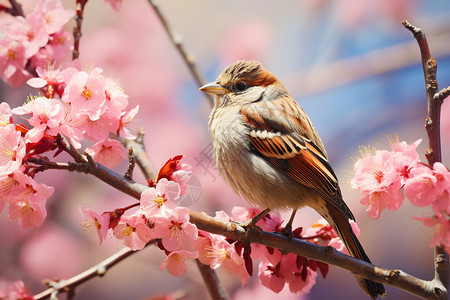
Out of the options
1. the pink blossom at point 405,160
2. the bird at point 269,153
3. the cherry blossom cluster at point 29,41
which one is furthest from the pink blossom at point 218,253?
the cherry blossom cluster at point 29,41

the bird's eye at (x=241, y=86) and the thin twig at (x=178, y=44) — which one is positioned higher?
the thin twig at (x=178, y=44)

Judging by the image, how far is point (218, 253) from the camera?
3.11ft

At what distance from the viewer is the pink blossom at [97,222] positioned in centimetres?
85

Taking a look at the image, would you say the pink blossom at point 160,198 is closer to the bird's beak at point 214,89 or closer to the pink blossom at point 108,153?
the pink blossom at point 108,153

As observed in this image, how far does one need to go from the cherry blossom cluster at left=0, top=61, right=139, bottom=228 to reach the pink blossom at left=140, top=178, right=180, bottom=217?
0.15m

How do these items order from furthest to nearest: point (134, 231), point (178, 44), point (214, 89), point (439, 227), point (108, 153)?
1. point (178, 44)
2. point (214, 89)
3. point (108, 153)
4. point (134, 231)
5. point (439, 227)

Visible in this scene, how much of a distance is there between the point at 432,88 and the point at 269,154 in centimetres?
45

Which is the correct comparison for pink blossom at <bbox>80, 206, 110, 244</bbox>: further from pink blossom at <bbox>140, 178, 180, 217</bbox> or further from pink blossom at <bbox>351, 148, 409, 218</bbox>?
pink blossom at <bbox>351, 148, 409, 218</bbox>

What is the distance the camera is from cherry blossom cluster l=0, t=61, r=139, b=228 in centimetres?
83

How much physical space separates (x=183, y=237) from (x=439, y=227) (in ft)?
1.38

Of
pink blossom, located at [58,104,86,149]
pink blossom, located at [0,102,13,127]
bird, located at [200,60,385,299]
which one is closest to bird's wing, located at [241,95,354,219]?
bird, located at [200,60,385,299]

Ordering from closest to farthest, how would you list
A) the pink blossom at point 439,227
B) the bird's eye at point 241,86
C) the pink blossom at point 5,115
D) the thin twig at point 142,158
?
1. the pink blossom at point 439,227
2. the pink blossom at point 5,115
3. the thin twig at point 142,158
4. the bird's eye at point 241,86

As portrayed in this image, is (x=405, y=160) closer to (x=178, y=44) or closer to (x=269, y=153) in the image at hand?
(x=269, y=153)

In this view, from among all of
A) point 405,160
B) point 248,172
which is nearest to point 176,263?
point 248,172
